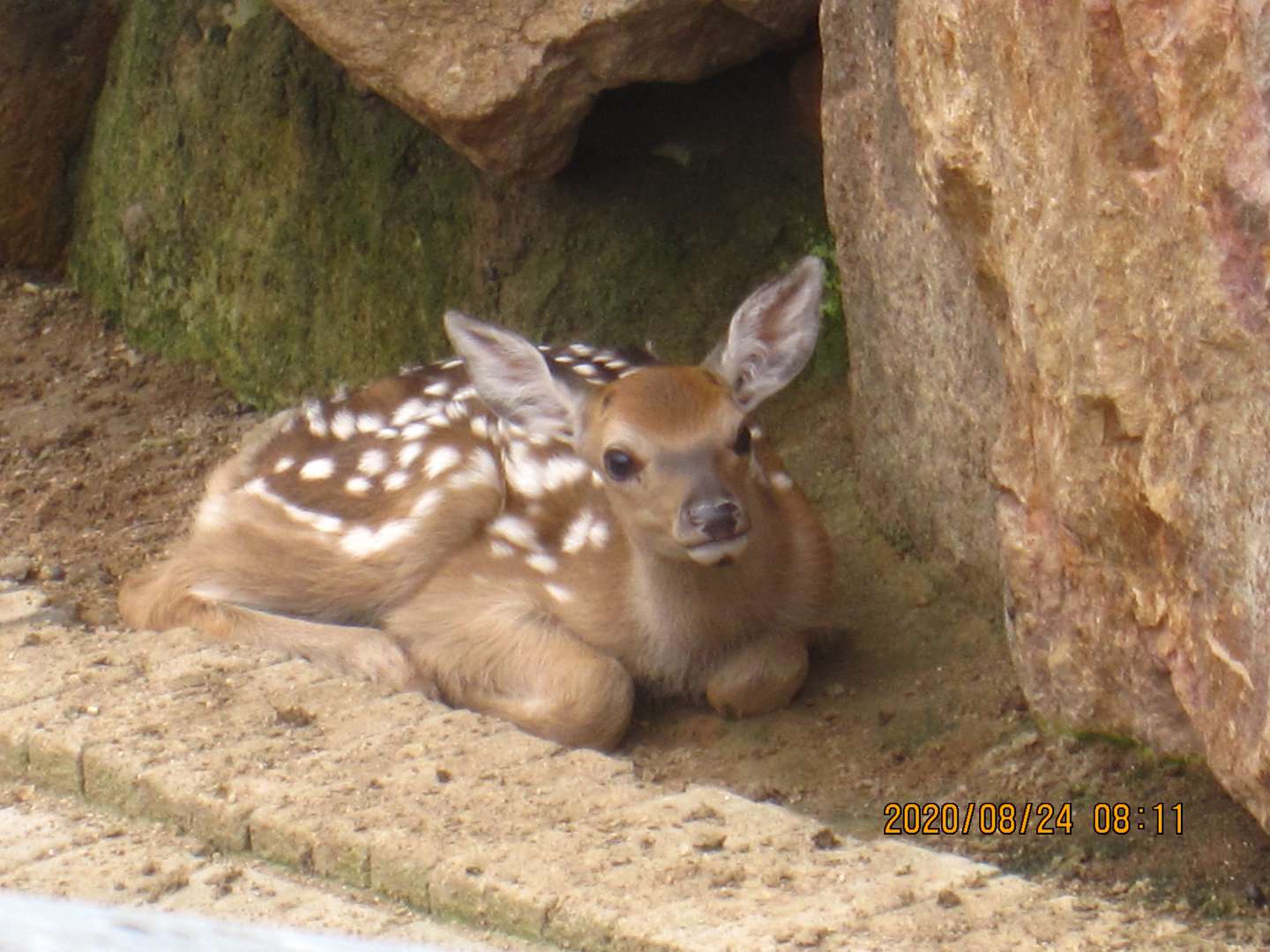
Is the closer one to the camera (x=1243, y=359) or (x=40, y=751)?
(x=1243, y=359)

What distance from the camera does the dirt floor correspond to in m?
3.47

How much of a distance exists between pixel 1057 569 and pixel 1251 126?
1.04 meters

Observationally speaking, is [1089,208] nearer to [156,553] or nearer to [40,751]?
[40,751]

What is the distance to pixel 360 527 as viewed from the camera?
185 inches

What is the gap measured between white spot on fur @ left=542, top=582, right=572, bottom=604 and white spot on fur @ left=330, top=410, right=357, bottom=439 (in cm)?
67

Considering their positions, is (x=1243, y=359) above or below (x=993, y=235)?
below

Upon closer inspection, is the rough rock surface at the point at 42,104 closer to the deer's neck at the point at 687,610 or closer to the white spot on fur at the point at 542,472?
the white spot on fur at the point at 542,472

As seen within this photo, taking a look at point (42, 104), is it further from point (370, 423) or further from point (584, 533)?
point (584, 533)

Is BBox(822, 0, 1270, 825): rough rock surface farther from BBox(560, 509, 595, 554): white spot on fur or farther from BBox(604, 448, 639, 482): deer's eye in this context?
BBox(560, 509, 595, 554): white spot on fur

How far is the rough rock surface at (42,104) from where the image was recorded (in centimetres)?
643

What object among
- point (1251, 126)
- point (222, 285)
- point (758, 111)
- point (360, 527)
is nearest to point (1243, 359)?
point (1251, 126)

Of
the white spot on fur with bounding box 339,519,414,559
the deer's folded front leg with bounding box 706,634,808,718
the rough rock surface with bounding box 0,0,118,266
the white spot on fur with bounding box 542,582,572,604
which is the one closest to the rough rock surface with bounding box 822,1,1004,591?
the deer's folded front leg with bounding box 706,634,808,718

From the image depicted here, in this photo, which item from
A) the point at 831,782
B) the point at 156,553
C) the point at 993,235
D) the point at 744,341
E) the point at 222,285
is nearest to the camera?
the point at 993,235
